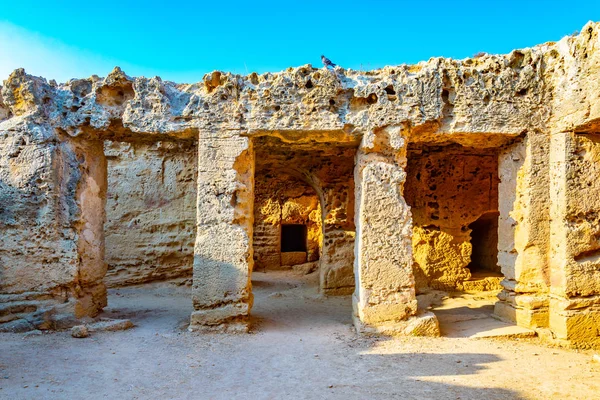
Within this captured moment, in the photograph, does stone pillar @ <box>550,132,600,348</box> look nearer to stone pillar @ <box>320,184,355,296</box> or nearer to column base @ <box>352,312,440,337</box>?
column base @ <box>352,312,440,337</box>

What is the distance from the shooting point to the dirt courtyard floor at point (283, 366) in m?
3.96


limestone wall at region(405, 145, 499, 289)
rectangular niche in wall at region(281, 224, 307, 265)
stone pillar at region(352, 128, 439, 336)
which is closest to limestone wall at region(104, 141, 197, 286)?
rectangular niche in wall at region(281, 224, 307, 265)

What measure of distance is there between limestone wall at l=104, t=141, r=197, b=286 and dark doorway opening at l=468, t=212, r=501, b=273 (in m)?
7.06

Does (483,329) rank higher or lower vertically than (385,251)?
lower

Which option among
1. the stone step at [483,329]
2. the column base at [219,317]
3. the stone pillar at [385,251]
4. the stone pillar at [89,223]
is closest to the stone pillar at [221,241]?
the column base at [219,317]

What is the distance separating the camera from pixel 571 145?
556 cm

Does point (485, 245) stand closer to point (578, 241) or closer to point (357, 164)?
point (578, 241)

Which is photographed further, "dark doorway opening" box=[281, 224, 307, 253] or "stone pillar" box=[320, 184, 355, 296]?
"dark doorway opening" box=[281, 224, 307, 253]

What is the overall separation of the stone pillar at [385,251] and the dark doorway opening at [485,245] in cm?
542

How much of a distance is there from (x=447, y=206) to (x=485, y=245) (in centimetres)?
280

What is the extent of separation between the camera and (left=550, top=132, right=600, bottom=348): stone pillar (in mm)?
5488

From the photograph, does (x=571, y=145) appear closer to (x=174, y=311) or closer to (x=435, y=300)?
(x=435, y=300)

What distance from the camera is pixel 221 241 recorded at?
5859 millimetres

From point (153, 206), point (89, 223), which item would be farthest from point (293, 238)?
point (89, 223)
